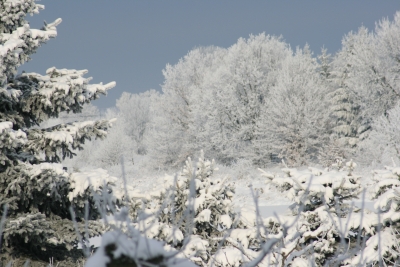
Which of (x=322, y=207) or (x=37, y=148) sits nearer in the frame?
(x=37, y=148)

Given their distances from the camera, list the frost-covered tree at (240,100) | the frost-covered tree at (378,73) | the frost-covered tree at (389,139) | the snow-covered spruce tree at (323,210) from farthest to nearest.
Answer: the frost-covered tree at (240,100), the frost-covered tree at (378,73), the frost-covered tree at (389,139), the snow-covered spruce tree at (323,210)

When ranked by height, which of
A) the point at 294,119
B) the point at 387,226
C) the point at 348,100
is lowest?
the point at 387,226

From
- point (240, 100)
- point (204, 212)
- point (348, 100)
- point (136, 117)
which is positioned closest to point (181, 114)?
point (240, 100)

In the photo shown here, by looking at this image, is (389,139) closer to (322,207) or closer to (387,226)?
(387,226)

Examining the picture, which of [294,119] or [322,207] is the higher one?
[294,119]

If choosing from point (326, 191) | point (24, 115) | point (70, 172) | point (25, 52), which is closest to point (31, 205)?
point (70, 172)

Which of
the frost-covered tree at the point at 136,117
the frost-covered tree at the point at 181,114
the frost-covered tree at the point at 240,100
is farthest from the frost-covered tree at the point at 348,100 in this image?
the frost-covered tree at the point at 136,117

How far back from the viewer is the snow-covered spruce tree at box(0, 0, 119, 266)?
4973mm

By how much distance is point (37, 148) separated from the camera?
5.73 metres

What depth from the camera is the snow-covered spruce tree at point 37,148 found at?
4973 mm

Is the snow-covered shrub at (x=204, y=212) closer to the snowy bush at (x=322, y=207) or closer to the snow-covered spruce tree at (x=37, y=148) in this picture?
the snowy bush at (x=322, y=207)

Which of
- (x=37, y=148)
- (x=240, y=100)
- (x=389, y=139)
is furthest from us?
(x=240, y=100)

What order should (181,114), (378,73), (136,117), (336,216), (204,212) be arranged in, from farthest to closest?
1. (136,117)
2. (181,114)
3. (378,73)
4. (204,212)
5. (336,216)

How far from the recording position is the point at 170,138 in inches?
1112
